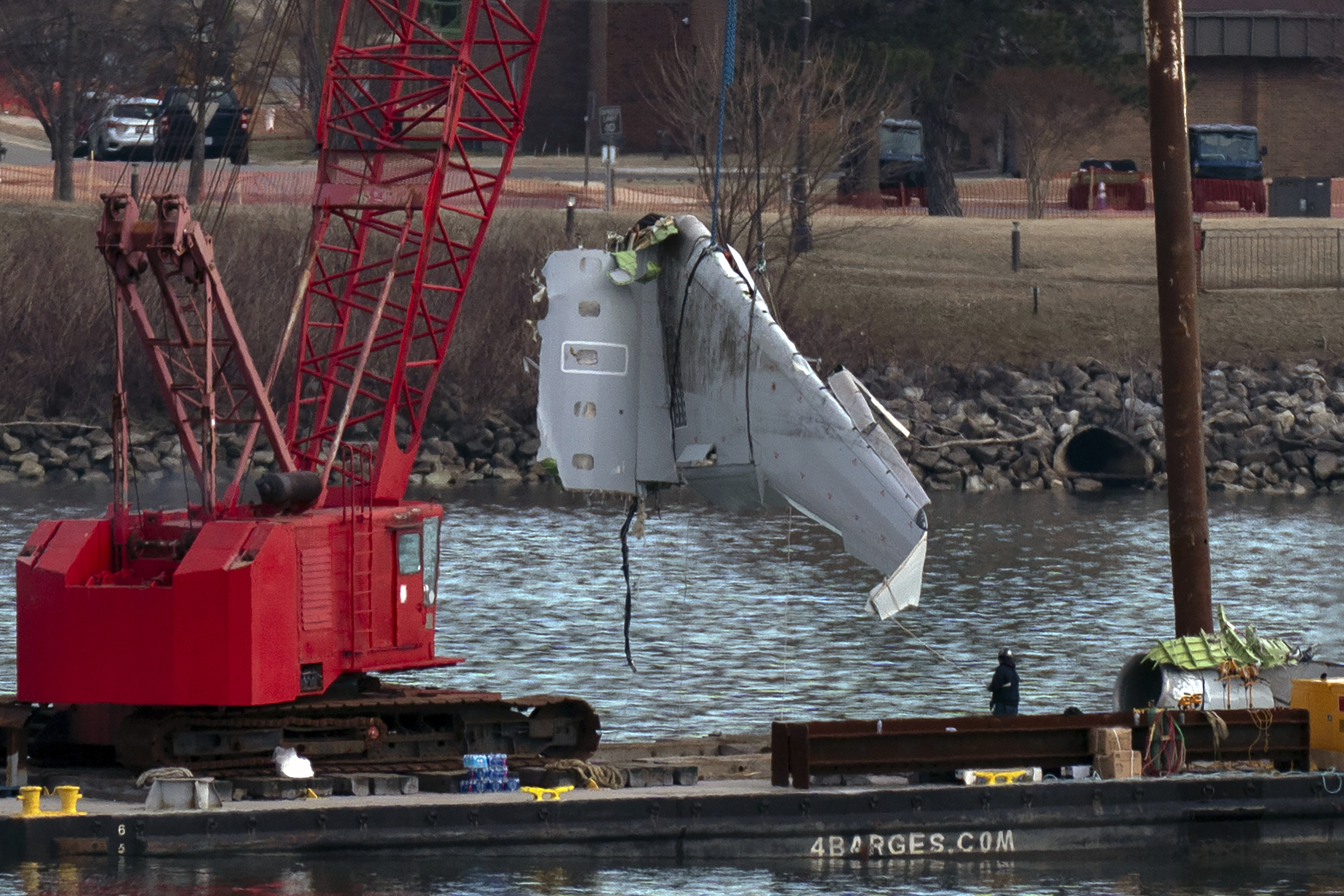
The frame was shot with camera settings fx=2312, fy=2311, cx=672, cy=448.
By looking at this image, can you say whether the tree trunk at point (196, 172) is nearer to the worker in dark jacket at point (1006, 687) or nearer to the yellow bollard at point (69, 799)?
the worker in dark jacket at point (1006, 687)

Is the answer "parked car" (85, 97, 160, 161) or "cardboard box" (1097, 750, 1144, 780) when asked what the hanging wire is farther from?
"parked car" (85, 97, 160, 161)

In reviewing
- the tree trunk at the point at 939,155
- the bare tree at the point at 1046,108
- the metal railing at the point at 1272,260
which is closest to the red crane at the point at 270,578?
the bare tree at the point at 1046,108

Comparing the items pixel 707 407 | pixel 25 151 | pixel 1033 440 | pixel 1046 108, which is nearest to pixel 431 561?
pixel 707 407

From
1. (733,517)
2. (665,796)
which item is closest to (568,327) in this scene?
(665,796)

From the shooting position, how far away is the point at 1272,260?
255 ft

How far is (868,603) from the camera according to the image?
72.0 ft

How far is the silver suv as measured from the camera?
82188 millimetres

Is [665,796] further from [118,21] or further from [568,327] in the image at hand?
[118,21]

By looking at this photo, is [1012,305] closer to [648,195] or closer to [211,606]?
[648,195]

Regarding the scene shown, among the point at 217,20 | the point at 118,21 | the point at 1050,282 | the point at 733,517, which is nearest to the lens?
the point at 217,20

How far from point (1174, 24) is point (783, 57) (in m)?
46.0

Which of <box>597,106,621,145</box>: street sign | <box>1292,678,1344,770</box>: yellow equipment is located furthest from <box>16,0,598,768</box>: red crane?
<box>597,106,621,145</box>: street sign

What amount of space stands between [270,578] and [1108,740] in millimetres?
8950

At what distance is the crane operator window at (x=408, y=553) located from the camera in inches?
1019
